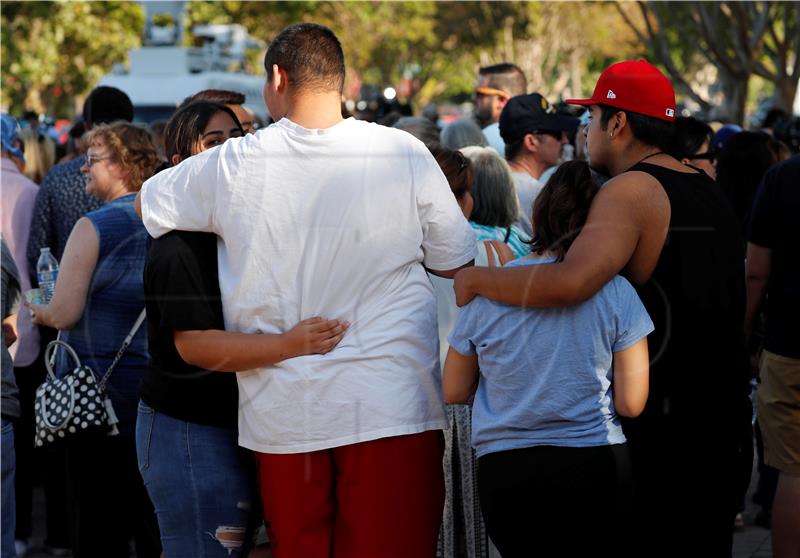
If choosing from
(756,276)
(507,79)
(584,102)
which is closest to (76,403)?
(584,102)

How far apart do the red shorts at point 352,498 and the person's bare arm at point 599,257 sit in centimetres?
46

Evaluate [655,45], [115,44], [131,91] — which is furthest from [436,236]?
[115,44]

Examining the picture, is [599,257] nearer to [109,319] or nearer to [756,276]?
[756,276]

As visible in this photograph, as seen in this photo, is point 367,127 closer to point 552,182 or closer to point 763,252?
point 552,182

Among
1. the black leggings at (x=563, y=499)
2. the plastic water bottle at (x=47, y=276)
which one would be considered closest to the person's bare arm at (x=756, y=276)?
the black leggings at (x=563, y=499)

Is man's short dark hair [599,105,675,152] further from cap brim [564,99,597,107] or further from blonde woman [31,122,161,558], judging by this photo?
blonde woman [31,122,161,558]

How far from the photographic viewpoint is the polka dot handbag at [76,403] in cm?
411

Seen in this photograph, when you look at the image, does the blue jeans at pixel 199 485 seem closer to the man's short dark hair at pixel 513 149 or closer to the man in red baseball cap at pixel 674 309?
the man in red baseball cap at pixel 674 309

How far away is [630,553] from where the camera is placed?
3105mm

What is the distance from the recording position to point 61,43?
95.2 feet

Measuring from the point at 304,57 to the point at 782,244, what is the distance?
7.00 feet

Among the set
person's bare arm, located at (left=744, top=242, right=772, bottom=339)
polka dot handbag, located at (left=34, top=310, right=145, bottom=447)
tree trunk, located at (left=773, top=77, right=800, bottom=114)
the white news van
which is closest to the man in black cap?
person's bare arm, located at (left=744, top=242, right=772, bottom=339)

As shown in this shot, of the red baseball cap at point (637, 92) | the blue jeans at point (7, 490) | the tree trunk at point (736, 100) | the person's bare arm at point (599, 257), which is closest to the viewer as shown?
the person's bare arm at point (599, 257)

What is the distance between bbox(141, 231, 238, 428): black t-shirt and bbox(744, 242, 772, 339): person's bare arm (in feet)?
6.97
